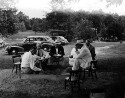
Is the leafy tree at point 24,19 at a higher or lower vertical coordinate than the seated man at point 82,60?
higher

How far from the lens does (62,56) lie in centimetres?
1535

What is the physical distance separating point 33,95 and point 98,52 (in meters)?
14.8

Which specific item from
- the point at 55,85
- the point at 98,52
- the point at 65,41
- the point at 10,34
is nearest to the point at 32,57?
the point at 55,85

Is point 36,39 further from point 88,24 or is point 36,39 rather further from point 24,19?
point 24,19

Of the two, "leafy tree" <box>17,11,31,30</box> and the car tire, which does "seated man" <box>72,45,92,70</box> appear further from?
the car tire

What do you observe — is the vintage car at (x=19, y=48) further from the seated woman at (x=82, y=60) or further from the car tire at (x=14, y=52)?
the seated woman at (x=82, y=60)

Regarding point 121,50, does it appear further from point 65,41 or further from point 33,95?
point 33,95

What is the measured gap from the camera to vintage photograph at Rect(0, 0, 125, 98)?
8805 millimetres

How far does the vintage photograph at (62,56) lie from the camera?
8805 mm

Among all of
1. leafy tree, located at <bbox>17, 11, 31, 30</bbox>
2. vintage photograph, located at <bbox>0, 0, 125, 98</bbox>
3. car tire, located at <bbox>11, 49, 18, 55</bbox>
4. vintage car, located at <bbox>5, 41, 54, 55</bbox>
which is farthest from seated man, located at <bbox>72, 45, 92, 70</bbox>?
car tire, located at <bbox>11, 49, 18, 55</bbox>

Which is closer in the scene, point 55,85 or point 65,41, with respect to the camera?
point 55,85

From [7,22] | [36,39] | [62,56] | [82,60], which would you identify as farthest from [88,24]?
[82,60]

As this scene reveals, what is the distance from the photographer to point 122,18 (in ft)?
69.7

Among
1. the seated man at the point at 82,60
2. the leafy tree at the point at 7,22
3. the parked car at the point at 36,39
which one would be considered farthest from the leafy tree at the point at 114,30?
the seated man at the point at 82,60
